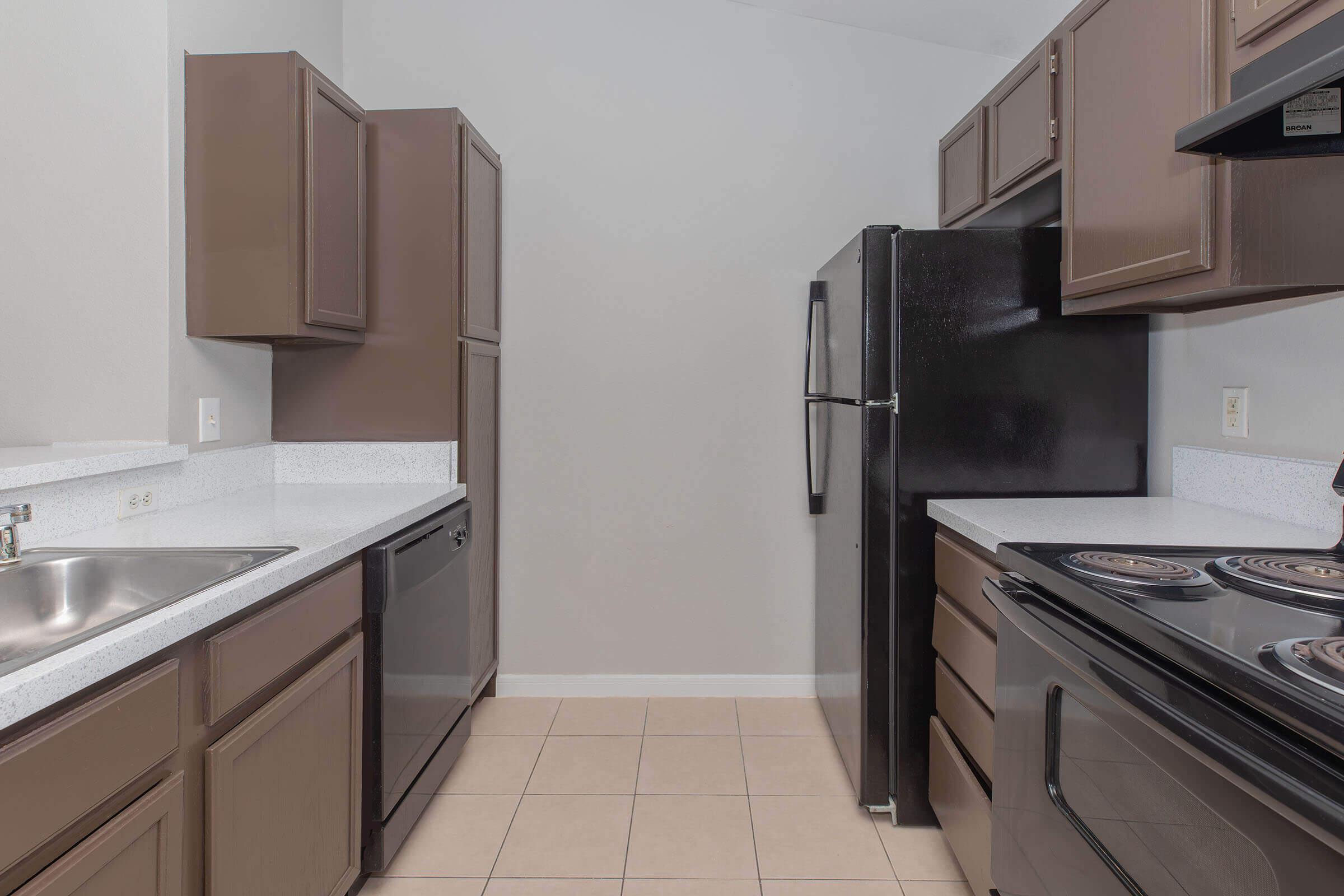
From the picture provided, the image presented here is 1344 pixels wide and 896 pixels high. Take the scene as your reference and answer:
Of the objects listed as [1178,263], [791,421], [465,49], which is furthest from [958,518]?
[465,49]

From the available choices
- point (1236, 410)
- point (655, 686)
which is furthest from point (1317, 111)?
point (655, 686)

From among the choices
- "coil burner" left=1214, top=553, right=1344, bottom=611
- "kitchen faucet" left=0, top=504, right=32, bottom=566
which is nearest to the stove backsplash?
"coil burner" left=1214, top=553, right=1344, bottom=611

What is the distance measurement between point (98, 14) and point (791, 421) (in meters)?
2.40

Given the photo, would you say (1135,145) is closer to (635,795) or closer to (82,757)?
(82,757)

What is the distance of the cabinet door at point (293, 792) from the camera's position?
1179 mm

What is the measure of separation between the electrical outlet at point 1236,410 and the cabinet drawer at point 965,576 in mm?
707

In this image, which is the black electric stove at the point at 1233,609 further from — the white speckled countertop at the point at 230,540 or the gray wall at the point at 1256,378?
the white speckled countertop at the point at 230,540

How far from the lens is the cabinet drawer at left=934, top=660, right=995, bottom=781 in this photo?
1579 mm

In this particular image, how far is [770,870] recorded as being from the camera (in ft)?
6.31

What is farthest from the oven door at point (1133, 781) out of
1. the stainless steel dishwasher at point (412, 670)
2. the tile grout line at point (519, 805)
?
the stainless steel dishwasher at point (412, 670)

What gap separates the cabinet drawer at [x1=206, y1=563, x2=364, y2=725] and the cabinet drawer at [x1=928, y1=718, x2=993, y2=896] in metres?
1.40

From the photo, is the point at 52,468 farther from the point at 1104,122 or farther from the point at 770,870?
the point at 1104,122

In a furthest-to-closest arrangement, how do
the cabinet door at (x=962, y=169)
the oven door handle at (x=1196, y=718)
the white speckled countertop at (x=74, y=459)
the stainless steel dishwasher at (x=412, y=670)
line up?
1. the cabinet door at (x=962, y=169)
2. the stainless steel dishwasher at (x=412, y=670)
3. the white speckled countertop at (x=74, y=459)
4. the oven door handle at (x=1196, y=718)

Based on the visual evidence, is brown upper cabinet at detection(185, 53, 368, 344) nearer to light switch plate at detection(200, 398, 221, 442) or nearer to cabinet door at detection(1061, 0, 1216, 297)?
light switch plate at detection(200, 398, 221, 442)
